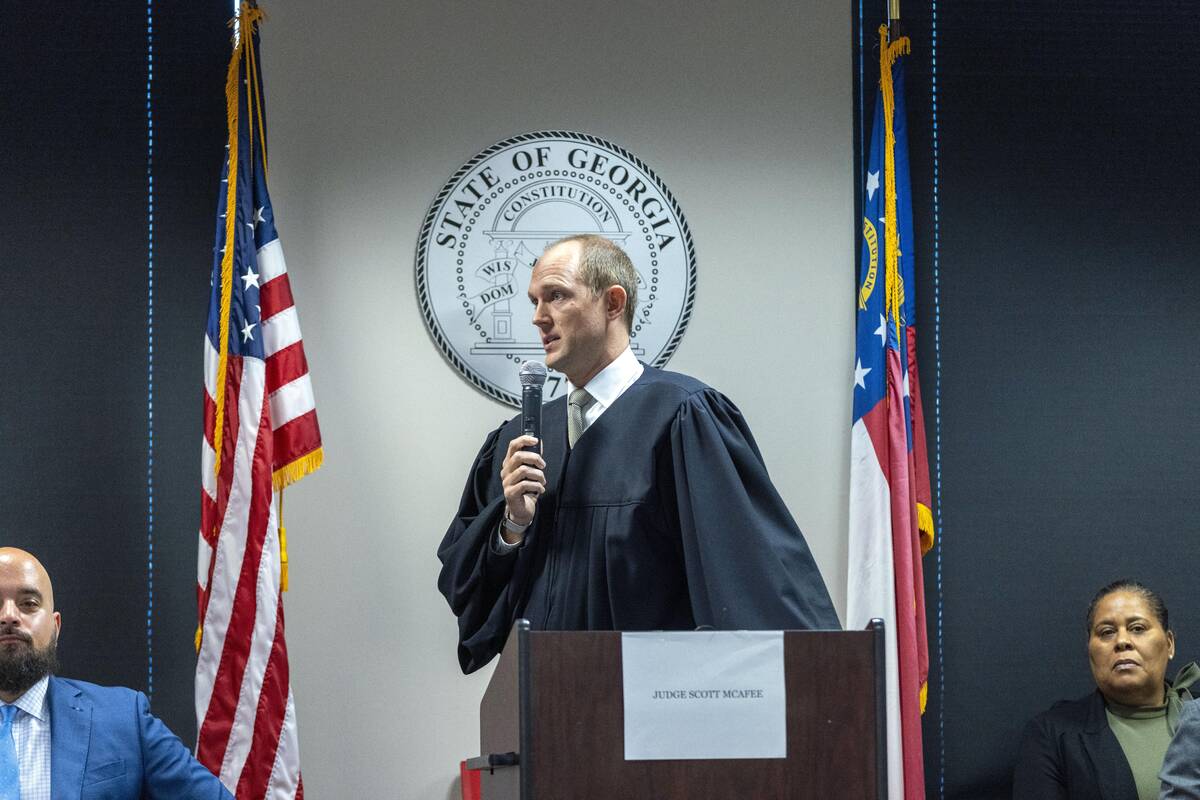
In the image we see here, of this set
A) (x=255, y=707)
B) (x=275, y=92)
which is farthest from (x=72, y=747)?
(x=275, y=92)

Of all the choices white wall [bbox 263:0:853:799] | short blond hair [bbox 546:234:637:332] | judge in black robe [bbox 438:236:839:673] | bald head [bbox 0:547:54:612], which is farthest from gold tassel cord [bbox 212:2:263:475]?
short blond hair [bbox 546:234:637:332]

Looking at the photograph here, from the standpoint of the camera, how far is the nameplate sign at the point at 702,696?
1930 millimetres

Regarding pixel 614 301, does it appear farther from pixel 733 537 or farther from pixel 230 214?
pixel 230 214

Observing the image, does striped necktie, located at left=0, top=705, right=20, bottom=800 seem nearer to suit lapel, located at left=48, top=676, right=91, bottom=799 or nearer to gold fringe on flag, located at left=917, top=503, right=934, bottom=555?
suit lapel, located at left=48, top=676, right=91, bottom=799

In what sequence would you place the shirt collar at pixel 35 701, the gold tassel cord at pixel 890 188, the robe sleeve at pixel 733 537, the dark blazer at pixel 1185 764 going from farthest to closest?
the gold tassel cord at pixel 890 188 → the dark blazer at pixel 1185 764 → the shirt collar at pixel 35 701 → the robe sleeve at pixel 733 537

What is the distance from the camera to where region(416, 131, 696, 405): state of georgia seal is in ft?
15.2

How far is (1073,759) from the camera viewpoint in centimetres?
429

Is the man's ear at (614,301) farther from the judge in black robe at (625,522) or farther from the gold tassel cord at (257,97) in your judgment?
the gold tassel cord at (257,97)

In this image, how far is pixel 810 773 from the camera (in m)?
1.94

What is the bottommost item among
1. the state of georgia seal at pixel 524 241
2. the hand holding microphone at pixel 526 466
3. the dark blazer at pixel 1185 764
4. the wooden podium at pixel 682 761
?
the dark blazer at pixel 1185 764

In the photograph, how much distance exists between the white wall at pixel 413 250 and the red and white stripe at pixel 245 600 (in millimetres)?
340

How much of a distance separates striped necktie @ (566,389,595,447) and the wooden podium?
1018mm

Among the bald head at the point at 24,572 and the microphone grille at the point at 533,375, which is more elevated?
the microphone grille at the point at 533,375

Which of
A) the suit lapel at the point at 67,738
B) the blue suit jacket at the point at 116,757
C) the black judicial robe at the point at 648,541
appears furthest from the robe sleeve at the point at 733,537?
the suit lapel at the point at 67,738
